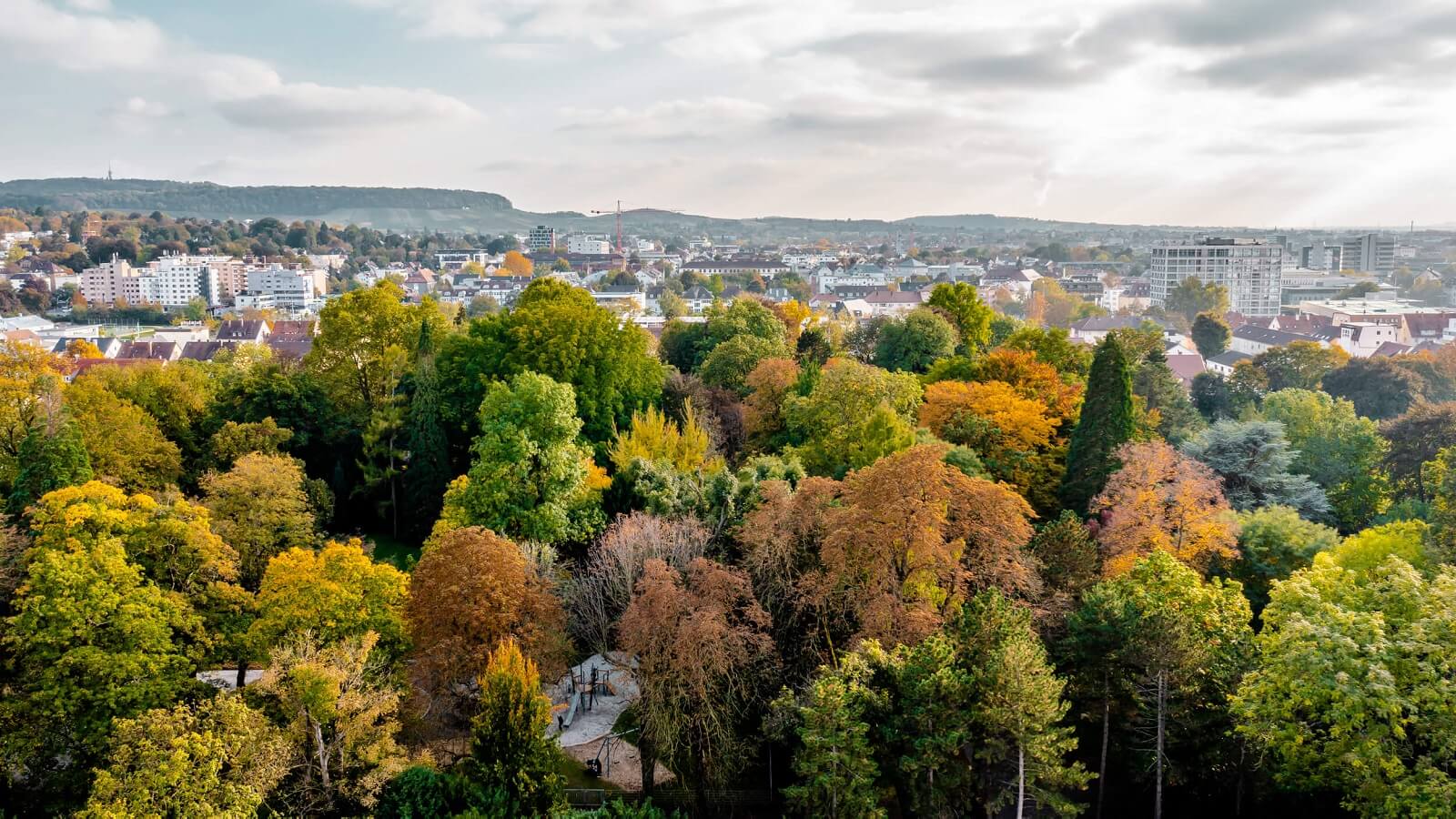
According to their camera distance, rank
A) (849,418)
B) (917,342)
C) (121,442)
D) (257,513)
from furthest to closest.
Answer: (917,342)
(849,418)
(121,442)
(257,513)

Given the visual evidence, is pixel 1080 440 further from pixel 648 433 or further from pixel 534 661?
pixel 534 661

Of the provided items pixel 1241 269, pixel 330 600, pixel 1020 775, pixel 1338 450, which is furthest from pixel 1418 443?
pixel 1241 269

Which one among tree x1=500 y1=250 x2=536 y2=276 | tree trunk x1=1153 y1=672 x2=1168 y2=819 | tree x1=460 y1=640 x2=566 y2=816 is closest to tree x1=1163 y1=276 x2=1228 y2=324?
tree trunk x1=1153 y1=672 x2=1168 y2=819

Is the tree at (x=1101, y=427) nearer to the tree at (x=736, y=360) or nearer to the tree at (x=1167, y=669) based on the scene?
the tree at (x=1167, y=669)

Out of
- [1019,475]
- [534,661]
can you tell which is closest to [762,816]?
[534,661]

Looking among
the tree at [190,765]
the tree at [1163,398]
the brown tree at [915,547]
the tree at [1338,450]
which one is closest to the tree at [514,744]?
the tree at [190,765]

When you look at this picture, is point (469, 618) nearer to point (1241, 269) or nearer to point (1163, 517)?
point (1163, 517)
